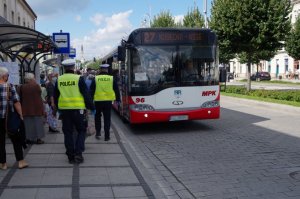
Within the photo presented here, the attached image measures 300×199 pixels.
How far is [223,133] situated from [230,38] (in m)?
14.7

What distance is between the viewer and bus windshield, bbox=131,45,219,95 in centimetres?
1152

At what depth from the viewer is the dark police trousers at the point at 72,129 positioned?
7719 mm

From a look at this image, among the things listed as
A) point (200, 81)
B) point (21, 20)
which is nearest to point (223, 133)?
point (200, 81)

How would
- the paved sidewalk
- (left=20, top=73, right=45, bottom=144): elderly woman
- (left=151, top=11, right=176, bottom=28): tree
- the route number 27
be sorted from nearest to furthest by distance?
the paved sidewalk, (left=20, top=73, right=45, bottom=144): elderly woman, the route number 27, (left=151, top=11, right=176, bottom=28): tree

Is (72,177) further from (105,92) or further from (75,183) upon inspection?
(105,92)

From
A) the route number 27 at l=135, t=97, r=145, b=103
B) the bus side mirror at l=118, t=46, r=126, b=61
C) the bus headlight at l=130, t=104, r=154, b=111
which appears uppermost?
the bus side mirror at l=118, t=46, r=126, b=61

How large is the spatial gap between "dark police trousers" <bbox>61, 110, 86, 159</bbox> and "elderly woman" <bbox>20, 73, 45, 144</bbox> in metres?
2.05

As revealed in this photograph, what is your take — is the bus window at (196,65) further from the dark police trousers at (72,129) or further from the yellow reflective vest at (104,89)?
the dark police trousers at (72,129)

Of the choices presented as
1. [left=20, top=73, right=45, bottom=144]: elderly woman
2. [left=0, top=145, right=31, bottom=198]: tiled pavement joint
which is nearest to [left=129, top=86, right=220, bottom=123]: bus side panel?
[left=20, top=73, right=45, bottom=144]: elderly woman

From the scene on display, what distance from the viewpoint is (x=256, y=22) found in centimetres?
2405

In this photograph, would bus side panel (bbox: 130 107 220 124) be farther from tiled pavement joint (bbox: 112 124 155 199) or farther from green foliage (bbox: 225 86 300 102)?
green foliage (bbox: 225 86 300 102)

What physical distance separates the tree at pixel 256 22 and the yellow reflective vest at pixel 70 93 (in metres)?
18.0

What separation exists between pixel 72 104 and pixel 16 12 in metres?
27.2

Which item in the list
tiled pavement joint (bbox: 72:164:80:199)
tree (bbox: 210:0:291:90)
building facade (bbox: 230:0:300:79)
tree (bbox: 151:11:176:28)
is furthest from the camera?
building facade (bbox: 230:0:300:79)
